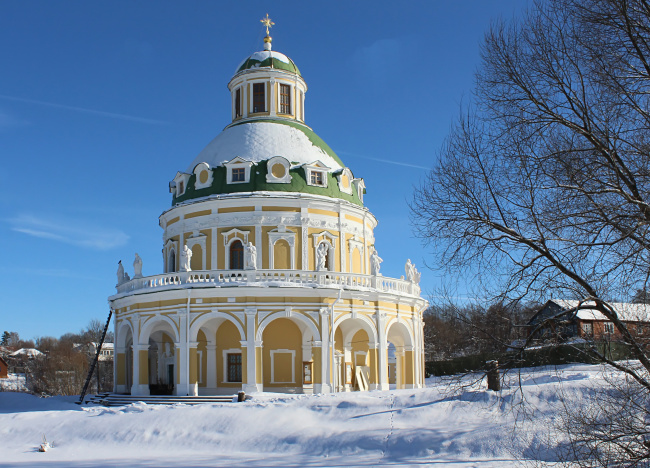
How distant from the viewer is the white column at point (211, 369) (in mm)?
31172

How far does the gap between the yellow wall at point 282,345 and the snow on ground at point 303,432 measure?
18.4 ft

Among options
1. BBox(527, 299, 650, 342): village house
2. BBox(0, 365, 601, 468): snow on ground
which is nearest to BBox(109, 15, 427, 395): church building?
BBox(0, 365, 601, 468): snow on ground

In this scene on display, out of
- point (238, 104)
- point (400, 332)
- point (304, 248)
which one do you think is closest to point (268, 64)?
point (238, 104)

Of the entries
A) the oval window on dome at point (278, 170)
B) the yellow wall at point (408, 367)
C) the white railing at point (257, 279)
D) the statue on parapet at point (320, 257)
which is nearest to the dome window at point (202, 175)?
the oval window on dome at point (278, 170)

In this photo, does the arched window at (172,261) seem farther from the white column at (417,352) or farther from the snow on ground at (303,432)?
the white column at (417,352)

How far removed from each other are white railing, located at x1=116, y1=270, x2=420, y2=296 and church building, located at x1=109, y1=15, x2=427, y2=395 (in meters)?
0.06

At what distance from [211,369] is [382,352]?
25.8 feet

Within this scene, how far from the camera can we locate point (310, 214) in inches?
1375

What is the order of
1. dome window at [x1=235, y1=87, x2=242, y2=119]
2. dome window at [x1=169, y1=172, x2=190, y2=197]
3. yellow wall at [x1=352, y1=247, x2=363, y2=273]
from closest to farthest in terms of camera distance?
1. yellow wall at [x1=352, y1=247, x2=363, y2=273]
2. dome window at [x1=169, y1=172, x2=190, y2=197]
3. dome window at [x1=235, y1=87, x2=242, y2=119]

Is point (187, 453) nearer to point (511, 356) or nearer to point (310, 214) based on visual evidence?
point (511, 356)

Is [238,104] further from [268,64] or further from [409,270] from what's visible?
[409,270]

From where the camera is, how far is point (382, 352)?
3172cm

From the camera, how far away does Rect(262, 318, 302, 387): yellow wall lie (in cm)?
3116

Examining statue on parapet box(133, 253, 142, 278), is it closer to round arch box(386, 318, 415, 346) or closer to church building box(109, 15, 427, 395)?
church building box(109, 15, 427, 395)
